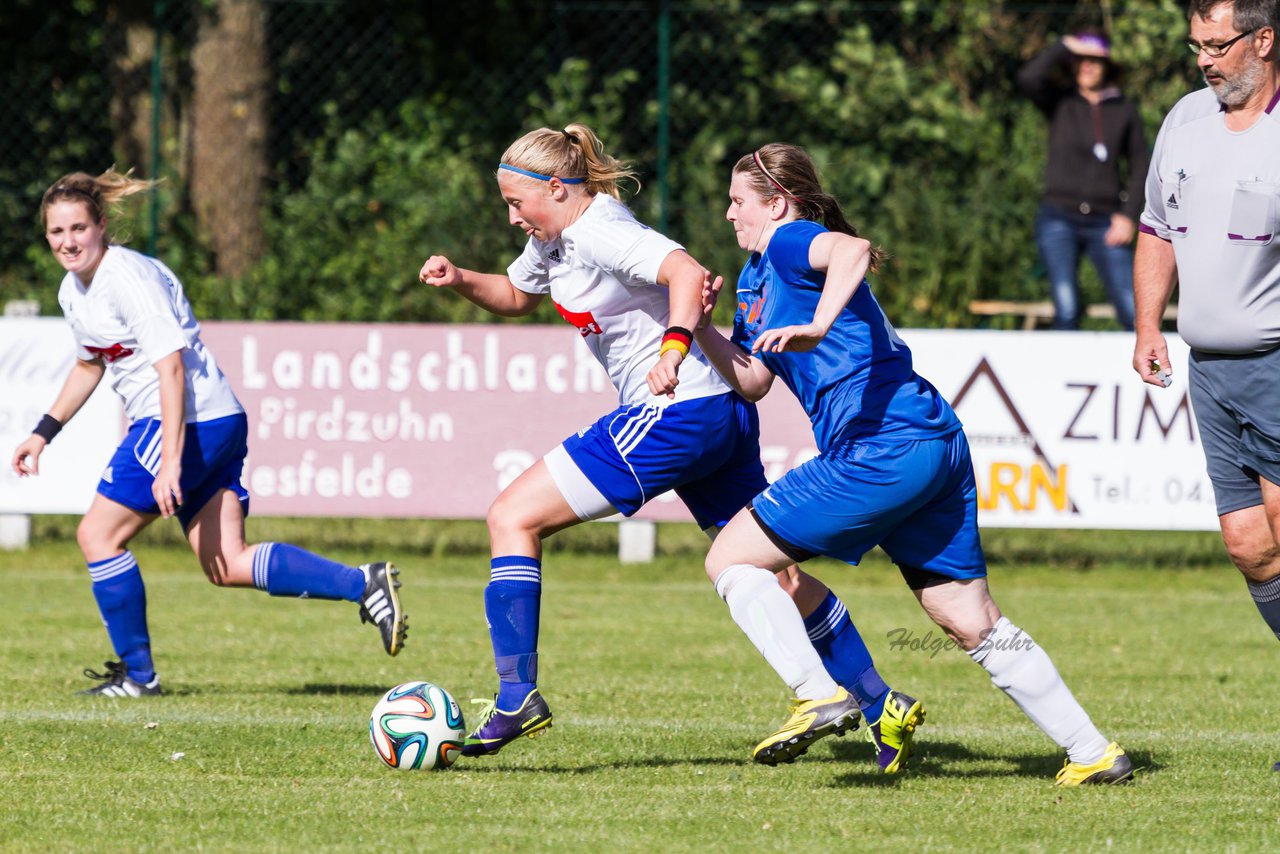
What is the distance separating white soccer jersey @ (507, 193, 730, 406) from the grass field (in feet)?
3.80

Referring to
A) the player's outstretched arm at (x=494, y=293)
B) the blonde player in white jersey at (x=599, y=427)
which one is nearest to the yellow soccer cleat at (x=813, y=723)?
the blonde player in white jersey at (x=599, y=427)

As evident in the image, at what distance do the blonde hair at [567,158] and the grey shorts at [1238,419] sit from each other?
5.81ft

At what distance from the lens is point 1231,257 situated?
494 centimetres

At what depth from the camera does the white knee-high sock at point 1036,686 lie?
15.9 feet

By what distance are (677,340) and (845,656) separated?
48.2 inches

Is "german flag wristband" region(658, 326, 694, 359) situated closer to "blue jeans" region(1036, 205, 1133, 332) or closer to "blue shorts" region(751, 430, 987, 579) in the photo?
"blue shorts" region(751, 430, 987, 579)

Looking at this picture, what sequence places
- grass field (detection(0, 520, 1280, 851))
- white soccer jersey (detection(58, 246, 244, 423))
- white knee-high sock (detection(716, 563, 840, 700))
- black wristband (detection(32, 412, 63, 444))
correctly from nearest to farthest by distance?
grass field (detection(0, 520, 1280, 851)) → white knee-high sock (detection(716, 563, 840, 700)) → white soccer jersey (detection(58, 246, 244, 423)) → black wristband (detection(32, 412, 63, 444))

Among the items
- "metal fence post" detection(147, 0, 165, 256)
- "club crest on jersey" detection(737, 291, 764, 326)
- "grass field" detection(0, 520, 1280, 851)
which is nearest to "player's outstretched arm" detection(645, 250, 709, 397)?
"club crest on jersey" detection(737, 291, 764, 326)

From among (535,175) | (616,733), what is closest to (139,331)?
(535,175)

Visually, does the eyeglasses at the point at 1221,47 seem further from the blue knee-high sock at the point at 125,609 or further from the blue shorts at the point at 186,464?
the blue knee-high sock at the point at 125,609

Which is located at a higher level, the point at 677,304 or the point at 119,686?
the point at 677,304

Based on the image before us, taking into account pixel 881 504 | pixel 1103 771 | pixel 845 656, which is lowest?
pixel 1103 771

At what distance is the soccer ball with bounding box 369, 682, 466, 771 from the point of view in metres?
5.11

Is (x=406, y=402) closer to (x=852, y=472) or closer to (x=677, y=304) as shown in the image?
(x=677, y=304)
